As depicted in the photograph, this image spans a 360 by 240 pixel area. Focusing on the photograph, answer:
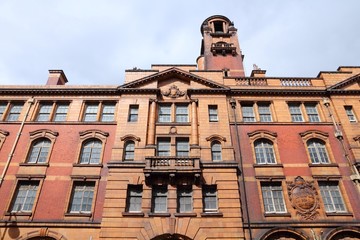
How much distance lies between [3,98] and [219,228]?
2138 cm

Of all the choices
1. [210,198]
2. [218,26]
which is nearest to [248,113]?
Answer: [210,198]

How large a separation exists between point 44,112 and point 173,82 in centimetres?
1160

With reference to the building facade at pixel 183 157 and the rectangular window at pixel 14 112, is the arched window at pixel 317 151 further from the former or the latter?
the rectangular window at pixel 14 112

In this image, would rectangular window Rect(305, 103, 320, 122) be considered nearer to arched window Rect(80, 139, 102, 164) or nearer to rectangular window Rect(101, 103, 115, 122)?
rectangular window Rect(101, 103, 115, 122)

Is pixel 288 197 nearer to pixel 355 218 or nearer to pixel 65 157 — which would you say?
pixel 355 218

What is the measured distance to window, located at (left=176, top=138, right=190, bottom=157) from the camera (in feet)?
71.3

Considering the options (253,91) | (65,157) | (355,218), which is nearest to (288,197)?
(355,218)

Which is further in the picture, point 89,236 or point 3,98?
point 3,98

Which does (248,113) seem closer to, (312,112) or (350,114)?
(312,112)

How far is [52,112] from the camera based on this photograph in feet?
79.6

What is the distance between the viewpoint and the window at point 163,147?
21766 mm

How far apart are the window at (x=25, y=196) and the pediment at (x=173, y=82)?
10.4 metres

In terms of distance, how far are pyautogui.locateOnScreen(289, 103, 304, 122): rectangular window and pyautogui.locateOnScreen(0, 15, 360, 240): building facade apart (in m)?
0.12

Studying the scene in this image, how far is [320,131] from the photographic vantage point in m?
22.8
